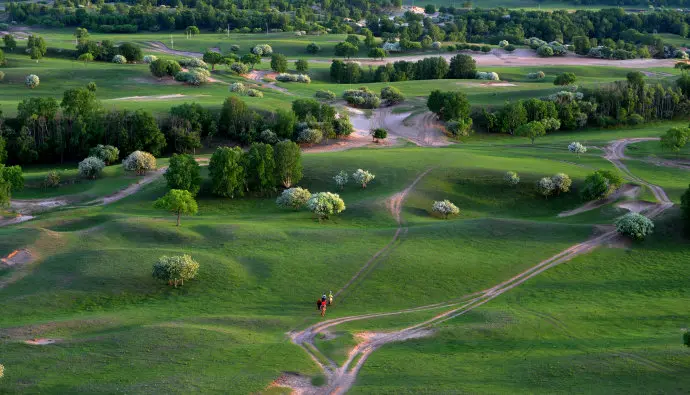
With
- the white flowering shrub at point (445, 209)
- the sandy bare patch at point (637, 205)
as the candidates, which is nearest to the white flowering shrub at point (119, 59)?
the white flowering shrub at point (445, 209)

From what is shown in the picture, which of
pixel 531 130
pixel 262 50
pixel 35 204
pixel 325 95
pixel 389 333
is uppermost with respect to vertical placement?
pixel 262 50

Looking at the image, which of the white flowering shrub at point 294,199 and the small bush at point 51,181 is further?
the small bush at point 51,181

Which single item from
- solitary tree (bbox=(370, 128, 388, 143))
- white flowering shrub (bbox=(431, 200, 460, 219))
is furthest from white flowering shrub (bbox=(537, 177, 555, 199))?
solitary tree (bbox=(370, 128, 388, 143))

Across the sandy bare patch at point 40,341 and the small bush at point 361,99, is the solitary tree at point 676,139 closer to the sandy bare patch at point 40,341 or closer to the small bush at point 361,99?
the small bush at point 361,99

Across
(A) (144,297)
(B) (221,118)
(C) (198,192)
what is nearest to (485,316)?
(A) (144,297)

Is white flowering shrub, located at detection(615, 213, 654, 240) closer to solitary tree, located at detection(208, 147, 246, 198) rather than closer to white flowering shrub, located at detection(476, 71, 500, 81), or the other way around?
solitary tree, located at detection(208, 147, 246, 198)

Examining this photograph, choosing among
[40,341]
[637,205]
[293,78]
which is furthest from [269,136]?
[40,341]

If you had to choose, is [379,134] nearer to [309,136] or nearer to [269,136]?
[309,136]
